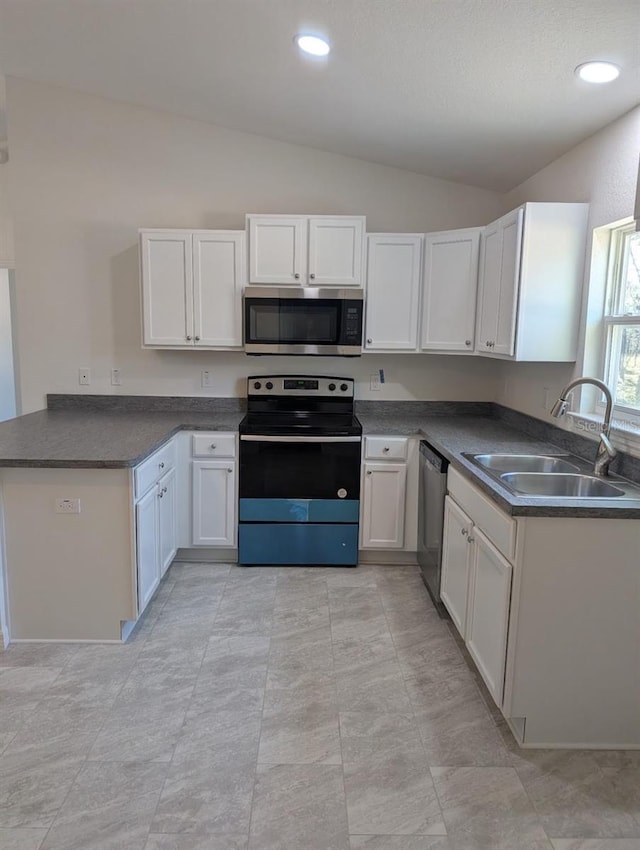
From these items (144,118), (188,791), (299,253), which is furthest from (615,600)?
(144,118)

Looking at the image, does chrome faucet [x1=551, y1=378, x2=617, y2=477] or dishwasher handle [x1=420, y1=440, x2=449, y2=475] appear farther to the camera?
dishwasher handle [x1=420, y1=440, x2=449, y2=475]

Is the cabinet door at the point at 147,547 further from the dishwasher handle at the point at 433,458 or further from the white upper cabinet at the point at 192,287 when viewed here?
the dishwasher handle at the point at 433,458

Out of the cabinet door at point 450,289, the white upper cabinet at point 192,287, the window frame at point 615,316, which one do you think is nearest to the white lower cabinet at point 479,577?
the window frame at point 615,316

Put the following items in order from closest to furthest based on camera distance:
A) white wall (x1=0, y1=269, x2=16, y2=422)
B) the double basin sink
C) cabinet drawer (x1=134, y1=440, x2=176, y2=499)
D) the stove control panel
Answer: the double basin sink
cabinet drawer (x1=134, y1=440, x2=176, y2=499)
the stove control panel
white wall (x1=0, y1=269, x2=16, y2=422)

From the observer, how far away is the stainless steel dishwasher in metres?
2.76

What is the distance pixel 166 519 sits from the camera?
9.83 ft

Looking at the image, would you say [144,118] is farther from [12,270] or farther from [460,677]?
[460,677]

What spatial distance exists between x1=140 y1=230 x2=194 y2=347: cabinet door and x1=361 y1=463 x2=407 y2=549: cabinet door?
139 cm

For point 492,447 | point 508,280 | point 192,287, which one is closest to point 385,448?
point 492,447

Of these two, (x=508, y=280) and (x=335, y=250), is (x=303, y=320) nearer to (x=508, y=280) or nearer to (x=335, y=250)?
(x=335, y=250)

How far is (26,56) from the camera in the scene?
9.56 ft

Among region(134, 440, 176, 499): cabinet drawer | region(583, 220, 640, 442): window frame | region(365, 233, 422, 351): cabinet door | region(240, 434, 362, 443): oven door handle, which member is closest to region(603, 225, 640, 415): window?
region(583, 220, 640, 442): window frame

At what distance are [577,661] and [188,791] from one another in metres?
1.33

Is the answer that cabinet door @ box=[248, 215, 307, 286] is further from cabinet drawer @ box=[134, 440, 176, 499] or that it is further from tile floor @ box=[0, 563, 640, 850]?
tile floor @ box=[0, 563, 640, 850]
